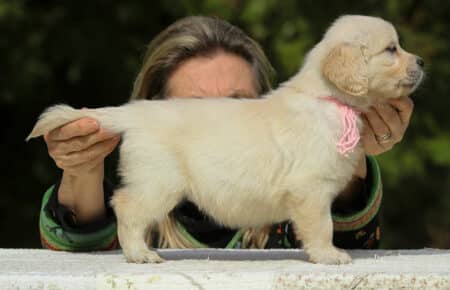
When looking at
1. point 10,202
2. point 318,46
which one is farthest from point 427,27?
point 318,46

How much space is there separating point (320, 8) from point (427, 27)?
1.56 metres

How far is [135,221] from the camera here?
2910 mm

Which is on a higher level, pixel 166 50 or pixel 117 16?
pixel 166 50

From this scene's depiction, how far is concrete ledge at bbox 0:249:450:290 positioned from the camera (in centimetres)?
240

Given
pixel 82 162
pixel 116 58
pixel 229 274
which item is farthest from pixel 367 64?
pixel 116 58

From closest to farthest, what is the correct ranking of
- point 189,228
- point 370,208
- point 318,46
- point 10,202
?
point 318,46 < point 370,208 < point 189,228 < point 10,202

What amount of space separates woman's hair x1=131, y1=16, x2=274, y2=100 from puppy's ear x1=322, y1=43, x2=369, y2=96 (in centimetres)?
151

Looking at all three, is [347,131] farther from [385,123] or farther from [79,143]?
[79,143]

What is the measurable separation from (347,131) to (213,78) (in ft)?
5.12

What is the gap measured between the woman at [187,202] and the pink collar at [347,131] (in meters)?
0.22

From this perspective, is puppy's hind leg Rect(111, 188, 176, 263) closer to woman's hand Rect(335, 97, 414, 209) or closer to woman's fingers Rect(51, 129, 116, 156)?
woman's fingers Rect(51, 129, 116, 156)

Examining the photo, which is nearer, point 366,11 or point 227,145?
point 227,145

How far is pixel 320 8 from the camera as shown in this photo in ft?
26.9

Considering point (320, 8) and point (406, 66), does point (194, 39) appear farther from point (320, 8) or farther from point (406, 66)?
point (320, 8)
